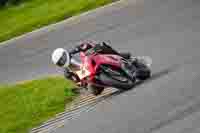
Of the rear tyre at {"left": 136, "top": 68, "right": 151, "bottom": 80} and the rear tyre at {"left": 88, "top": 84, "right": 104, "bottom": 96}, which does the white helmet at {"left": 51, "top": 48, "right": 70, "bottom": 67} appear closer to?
the rear tyre at {"left": 88, "top": 84, "right": 104, "bottom": 96}

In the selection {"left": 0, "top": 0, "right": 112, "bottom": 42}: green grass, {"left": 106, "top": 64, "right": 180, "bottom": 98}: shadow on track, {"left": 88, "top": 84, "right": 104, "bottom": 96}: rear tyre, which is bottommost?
{"left": 0, "top": 0, "right": 112, "bottom": 42}: green grass

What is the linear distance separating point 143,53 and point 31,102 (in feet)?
11.3

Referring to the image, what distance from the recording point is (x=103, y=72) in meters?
16.2

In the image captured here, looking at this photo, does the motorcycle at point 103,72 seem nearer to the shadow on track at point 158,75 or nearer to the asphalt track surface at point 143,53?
the shadow on track at point 158,75

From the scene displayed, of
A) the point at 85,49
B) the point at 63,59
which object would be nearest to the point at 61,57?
the point at 63,59

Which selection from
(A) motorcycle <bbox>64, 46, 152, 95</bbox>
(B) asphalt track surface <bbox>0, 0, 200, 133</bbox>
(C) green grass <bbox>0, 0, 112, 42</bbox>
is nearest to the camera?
(B) asphalt track surface <bbox>0, 0, 200, 133</bbox>

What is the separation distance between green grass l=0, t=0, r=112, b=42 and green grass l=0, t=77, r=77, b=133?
646cm

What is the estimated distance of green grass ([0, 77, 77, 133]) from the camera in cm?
1633

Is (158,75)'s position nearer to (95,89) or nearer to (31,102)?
(95,89)

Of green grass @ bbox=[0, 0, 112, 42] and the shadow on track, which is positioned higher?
the shadow on track

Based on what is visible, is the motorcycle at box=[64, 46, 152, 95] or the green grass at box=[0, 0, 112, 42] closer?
the motorcycle at box=[64, 46, 152, 95]

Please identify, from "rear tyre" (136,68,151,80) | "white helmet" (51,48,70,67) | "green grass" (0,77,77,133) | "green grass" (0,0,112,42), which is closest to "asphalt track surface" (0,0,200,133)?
"rear tyre" (136,68,151,80)

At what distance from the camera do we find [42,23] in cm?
2617

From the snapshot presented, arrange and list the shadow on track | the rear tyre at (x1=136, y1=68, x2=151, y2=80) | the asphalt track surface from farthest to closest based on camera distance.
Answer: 1. the rear tyre at (x1=136, y1=68, x2=151, y2=80)
2. the shadow on track
3. the asphalt track surface
